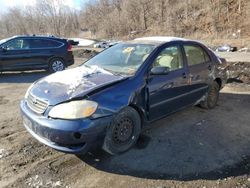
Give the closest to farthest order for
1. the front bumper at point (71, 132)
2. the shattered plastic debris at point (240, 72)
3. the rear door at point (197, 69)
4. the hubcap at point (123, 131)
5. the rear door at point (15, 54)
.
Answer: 1. the front bumper at point (71, 132)
2. the hubcap at point (123, 131)
3. the rear door at point (197, 69)
4. the shattered plastic debris at point (240, 72)
5. the rear door at point (15, 54)

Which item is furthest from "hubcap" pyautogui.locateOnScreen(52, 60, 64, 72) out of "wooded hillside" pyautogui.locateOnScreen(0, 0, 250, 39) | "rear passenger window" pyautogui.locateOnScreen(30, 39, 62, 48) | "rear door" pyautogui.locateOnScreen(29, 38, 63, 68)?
"wooded hillside" pyautogui.locateOnScreen(0, 0, 250, 39)

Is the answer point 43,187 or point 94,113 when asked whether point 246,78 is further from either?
point 43,187

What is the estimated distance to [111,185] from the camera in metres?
3.42

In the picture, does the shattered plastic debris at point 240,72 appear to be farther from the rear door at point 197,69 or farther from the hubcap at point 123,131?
the hubcap at point 123,131

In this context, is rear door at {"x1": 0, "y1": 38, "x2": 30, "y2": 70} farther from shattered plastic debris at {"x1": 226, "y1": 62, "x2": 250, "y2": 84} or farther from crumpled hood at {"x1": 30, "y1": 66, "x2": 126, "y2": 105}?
shattered plastic debris at {"x1": 226, "y1": 62, "x2": 250, "y2": 84}

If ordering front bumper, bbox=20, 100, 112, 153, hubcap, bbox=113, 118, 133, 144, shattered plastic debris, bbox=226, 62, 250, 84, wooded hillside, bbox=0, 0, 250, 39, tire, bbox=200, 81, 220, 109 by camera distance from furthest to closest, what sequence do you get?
1. wooded hillside, bbox=0, 0, 250, 39
2. shattered plastic debris, bbox=226, 62, 250, 84
3. tire, bbox=200, 81, 220, 109
4. hubcap, bbox=113, 118, 133, 144
5. front bumper, bbox=20, 100, 112, 153

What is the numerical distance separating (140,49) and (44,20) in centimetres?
7083

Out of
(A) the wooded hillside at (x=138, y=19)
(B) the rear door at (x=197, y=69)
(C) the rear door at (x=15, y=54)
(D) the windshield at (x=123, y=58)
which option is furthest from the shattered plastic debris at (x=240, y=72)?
(A) the wooded hillside at (x=138, y=19)

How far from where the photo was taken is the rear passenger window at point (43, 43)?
1156 centimetres

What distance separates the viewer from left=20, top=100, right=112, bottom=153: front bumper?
11.4ft

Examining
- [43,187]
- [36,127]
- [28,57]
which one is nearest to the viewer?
[43,187]

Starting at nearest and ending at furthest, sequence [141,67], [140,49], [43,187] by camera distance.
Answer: [43,187] → [141,67] → [140,49]

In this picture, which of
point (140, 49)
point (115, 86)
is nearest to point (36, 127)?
point (115, 86)

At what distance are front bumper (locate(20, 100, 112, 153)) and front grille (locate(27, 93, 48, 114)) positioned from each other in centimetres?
11
